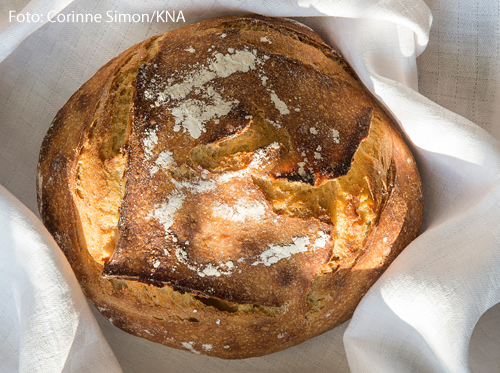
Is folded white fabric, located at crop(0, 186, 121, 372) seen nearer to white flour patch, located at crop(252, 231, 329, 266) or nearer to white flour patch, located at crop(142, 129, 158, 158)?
white flour patch, located at crop(142, 129, 158, 158)

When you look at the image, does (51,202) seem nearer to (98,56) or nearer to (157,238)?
(157,238)

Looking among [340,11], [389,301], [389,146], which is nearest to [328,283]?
[389,301]

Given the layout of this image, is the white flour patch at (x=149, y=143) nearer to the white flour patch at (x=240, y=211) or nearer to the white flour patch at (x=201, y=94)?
the white flour patch at (x=201, y=94)

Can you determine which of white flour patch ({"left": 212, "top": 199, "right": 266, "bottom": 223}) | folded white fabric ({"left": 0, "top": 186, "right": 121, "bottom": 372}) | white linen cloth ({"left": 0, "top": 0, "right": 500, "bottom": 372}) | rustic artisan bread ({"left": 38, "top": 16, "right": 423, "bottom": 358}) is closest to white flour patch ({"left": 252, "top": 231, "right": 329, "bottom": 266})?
rustic artisan bread ({"left": 38, "top": 16, "right": 423, "bottom": 358})

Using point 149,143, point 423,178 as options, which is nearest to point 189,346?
point 149,143

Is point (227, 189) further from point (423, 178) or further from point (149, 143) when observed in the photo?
point (423, 178)

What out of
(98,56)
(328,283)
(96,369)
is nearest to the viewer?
(328,283)

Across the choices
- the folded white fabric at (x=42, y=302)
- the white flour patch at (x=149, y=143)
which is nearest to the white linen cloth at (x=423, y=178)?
the folded white fabric at (x=42, y=302)
